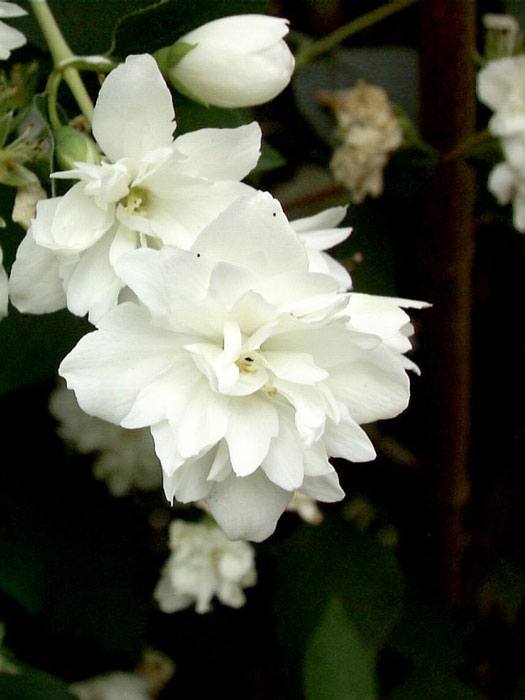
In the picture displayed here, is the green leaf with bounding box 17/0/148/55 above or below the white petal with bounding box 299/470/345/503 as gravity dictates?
above

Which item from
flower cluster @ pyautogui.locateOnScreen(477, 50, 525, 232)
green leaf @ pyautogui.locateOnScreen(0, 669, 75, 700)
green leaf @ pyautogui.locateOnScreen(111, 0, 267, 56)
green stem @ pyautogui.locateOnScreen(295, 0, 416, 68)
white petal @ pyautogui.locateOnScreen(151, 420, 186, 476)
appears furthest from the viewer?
green stem @ pyautogui.locateOnScreen(295, 0, 416, 68)

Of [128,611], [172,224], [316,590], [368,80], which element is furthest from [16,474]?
[368,80]

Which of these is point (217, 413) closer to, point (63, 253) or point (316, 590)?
point (63, 253)

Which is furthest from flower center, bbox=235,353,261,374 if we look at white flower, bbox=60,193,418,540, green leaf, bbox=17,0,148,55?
green leaf, bbox=17,0,148,55

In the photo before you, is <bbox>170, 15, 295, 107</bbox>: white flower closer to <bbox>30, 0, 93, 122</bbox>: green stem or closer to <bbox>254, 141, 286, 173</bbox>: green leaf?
<bbox>30, 0, 93, 122</bbox>: green stem

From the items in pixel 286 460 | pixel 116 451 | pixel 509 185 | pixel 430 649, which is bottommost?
pixel 430 649

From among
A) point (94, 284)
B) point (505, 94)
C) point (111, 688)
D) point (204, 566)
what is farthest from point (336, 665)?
point (505, 94)

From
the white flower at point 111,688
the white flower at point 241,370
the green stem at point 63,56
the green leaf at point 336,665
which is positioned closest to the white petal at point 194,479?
the white flower at point 241,370

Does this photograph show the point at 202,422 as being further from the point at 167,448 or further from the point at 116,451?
the point at 116,451
